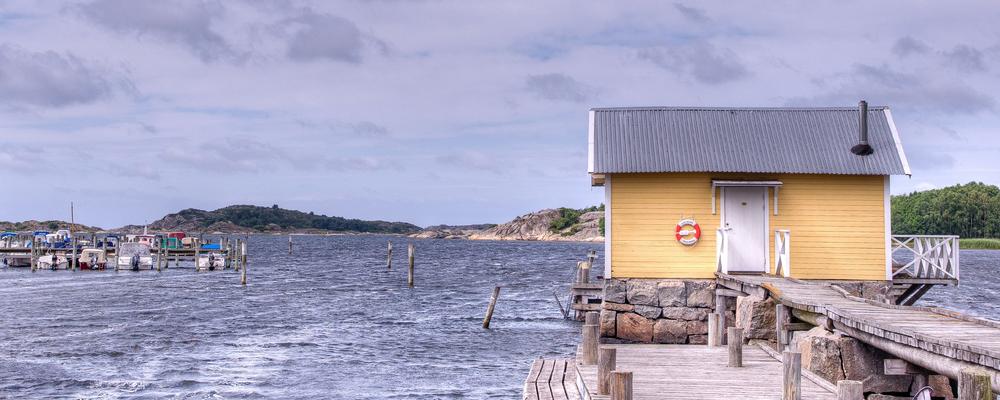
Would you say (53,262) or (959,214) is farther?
(959,214)

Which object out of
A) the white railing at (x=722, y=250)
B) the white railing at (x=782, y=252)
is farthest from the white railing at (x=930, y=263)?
the white railing at (x=722, y=250)

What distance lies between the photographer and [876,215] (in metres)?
23.9

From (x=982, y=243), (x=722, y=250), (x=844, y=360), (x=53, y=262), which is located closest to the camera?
(x=844, y=360)

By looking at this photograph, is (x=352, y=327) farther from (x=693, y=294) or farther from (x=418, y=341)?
(x=693, y=294)

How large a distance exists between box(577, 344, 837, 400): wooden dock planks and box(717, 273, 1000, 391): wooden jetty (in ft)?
4.16

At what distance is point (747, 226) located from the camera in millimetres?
24047

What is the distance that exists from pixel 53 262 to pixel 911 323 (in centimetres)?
6467

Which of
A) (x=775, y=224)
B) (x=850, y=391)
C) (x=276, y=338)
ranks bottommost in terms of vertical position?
(x=276, y=338)

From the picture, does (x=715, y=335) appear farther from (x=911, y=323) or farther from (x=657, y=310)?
(x=657, y=310)

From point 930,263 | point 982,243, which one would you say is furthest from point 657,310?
point 982,243

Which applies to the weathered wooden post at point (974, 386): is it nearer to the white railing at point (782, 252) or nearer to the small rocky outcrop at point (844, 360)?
the small rocky outcrop at point (844, 360)

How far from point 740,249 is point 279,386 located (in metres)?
11.6

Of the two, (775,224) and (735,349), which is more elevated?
(775,224)

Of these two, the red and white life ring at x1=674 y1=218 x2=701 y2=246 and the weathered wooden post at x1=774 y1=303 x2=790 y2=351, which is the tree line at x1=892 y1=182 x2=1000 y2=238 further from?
the weathered wooden post at x1=774 y1=303 x2=790 y2=351
